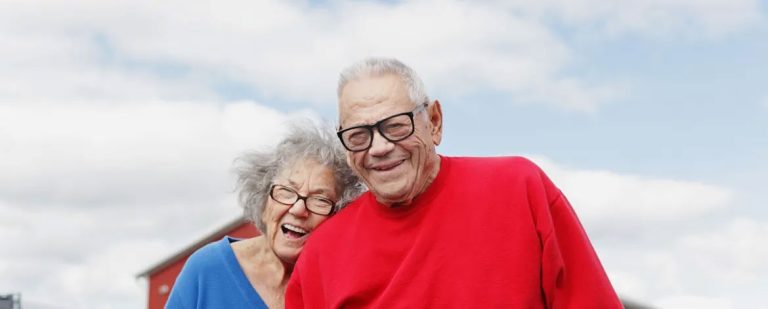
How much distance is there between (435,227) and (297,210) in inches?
27.7

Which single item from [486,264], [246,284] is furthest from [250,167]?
[486,264]

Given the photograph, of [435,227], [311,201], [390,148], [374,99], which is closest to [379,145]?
[390,148]

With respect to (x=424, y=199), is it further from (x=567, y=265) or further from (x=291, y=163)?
(x=291, y=163)

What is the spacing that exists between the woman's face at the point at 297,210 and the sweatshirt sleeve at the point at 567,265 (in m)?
0.90

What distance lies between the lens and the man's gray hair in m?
2.89

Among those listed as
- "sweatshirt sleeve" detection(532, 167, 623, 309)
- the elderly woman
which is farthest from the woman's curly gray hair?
"sweatshirt sleeve" detection(532, 167, 623, 309)

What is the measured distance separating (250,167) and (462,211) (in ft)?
3.54

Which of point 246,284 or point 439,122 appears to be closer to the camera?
point 439,122

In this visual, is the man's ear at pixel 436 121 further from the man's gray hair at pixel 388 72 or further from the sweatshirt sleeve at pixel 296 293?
the sweatshirt sleeve at pixel 296 293

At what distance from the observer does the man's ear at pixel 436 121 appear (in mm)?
2947

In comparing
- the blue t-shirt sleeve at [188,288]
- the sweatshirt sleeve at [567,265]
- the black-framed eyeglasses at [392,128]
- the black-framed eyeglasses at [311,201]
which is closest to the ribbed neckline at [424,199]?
the black-framed eyeglasses at [392,128]

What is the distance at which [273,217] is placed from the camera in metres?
3.44

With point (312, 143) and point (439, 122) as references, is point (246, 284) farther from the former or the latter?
point (439, 122)

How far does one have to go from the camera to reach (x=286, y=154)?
3.48 m
